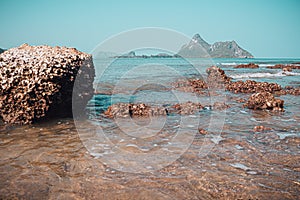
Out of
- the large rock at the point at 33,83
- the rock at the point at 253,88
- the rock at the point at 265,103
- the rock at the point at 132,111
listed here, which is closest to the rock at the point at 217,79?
the rock at the point at 253,88

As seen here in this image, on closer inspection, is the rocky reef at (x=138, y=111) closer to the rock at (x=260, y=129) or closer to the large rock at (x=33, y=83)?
the large rock at (x=33, y=83)

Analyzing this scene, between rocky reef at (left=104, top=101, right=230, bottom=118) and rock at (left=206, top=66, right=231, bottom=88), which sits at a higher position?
rock at (left=206, top=66, right=231, bottom=88)

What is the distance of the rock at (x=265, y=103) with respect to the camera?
25.1 ft

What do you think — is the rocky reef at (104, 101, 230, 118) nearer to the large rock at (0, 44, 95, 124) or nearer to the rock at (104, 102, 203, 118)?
the rock at (104, 102, 203, 118)

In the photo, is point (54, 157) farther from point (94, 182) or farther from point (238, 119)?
point (238, 119)

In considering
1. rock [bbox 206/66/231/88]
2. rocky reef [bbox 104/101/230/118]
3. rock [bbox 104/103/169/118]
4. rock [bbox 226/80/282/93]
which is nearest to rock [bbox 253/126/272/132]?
rocky reef [bbox 104/101/230/118]

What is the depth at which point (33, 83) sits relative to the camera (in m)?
5.57

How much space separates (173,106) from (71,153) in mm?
4763

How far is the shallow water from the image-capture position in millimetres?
2916

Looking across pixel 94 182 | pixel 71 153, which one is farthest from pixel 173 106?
pixel 94 182

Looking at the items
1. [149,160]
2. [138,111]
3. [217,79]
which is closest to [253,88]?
[217,79]

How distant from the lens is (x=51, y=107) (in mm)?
5992

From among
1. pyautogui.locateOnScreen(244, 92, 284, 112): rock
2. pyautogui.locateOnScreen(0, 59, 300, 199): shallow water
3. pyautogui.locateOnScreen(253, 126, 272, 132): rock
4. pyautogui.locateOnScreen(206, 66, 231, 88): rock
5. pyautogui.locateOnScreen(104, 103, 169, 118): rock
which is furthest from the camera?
pyautogui.locateOnScreen(206, 66, 231, 88): rock

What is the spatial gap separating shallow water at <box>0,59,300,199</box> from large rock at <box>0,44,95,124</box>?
0.40 meters
